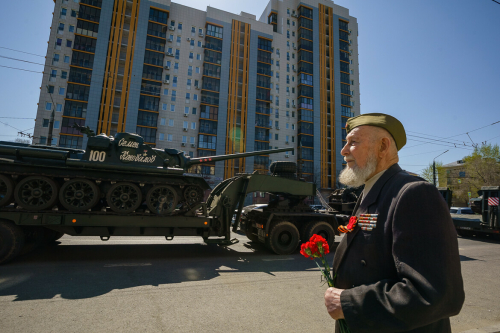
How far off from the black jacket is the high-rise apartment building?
132 feet

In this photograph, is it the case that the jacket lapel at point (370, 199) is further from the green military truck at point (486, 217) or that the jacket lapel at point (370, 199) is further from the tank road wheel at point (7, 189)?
the green military truck at point (486, 217)

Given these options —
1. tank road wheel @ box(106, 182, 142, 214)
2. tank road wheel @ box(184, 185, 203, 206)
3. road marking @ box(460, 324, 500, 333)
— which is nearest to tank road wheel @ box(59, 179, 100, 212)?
tank road wheel @ box(106, 182, 142, 214)

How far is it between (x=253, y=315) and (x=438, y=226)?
353 centimetres

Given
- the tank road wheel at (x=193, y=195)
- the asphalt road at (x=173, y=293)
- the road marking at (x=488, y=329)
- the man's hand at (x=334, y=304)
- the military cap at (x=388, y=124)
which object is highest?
the military cap at (x=388, y=124)

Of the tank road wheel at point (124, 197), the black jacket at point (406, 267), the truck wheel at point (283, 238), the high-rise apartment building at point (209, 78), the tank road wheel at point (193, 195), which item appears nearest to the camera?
the black jacket at point (406, 267)

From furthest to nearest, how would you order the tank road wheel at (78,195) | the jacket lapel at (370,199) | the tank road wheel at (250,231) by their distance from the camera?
the tank road wheel at (250,231) < the tank road wheel at (78,195) < the jacket lapel at (370,199)

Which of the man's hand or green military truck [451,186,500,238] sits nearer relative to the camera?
the man's hand

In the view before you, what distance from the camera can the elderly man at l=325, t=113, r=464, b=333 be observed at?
122cm

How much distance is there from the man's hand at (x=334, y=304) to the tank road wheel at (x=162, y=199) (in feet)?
22.7

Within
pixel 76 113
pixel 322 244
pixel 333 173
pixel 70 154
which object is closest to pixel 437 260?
pixel 322 244

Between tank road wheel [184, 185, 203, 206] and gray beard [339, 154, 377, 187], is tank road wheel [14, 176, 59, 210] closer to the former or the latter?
tank road wheel [184, 185, 203, 206]

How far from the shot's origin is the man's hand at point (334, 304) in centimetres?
144

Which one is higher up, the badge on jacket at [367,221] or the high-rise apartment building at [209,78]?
the high-rise apartment building at [209,78]

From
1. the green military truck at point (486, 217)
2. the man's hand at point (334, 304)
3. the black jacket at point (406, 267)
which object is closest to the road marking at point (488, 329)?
the black jacket at point (406, 267)
